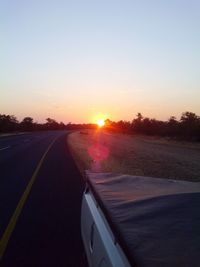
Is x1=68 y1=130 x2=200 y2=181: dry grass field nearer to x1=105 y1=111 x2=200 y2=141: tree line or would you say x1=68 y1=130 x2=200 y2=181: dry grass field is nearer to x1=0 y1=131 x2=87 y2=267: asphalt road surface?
x1=0 y1=131 x2=87 y2=267: asphalt road surface

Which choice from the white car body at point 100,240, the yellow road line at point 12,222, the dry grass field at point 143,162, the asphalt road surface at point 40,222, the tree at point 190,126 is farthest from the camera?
the tree at point 190,126

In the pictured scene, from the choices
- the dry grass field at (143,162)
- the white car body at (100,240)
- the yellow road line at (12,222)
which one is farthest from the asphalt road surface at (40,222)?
the dry grass field at (143,162)

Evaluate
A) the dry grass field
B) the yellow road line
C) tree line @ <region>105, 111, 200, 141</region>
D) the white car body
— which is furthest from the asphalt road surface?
tree line @ <region>105, 111, 200, 141</region>

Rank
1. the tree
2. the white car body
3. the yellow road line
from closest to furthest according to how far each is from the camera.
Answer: the white car body < the yellow road line < the tree

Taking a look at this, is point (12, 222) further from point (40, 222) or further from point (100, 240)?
point (100, 240)

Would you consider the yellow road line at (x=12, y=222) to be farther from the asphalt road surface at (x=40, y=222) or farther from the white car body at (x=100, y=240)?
the white car body at (x=100, y=240)

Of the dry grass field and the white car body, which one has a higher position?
the white car body

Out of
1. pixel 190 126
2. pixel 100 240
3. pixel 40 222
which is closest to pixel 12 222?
pixel 40 222

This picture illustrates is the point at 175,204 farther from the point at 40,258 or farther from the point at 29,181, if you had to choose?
the point at 29,181

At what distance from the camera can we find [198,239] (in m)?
2.71

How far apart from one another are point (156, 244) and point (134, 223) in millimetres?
573

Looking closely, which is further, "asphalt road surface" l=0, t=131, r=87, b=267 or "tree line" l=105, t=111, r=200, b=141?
"tree line" l=105, t=111, r=200, b=141

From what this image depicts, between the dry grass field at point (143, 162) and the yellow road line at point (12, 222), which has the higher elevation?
the yellow road line at point (12, 222)

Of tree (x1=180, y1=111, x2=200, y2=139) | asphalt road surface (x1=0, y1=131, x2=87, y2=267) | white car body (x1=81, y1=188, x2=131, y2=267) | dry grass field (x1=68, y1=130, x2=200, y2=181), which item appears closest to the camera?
white car body (x1=81, y1=188, x2=131, y2=267)
